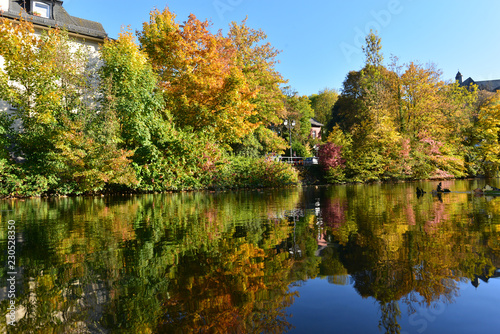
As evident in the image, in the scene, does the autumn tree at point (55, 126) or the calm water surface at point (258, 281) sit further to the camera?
the autumn tree at point (55, 126)

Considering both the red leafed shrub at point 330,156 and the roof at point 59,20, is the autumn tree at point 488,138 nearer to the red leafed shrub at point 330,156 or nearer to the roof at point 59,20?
the red leafed shrub at point 330,156

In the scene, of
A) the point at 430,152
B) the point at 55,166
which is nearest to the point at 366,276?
the point at 55,166

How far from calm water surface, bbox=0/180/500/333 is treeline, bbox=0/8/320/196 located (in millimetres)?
12201

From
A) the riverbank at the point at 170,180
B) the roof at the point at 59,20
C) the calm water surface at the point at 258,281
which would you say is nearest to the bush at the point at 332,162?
the riverbank at the point at 170,180

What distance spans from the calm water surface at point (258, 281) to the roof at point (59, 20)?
23.9m

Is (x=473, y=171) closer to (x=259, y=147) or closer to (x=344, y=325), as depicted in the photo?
(x=259, y=147)

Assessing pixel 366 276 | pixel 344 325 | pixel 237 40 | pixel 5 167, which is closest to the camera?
pixel 344 325

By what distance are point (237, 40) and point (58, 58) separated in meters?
15.5

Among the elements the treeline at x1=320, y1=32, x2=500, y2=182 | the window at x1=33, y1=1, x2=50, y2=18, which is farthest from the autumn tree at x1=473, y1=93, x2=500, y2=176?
the window at x1=33, y1=1, x2=50, y2=18

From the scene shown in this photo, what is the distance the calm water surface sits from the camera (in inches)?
94.5

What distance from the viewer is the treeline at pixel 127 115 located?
662 inches

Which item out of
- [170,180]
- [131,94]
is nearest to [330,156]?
[170,180]

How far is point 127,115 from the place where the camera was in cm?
1867

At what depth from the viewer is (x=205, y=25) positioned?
2231cm
